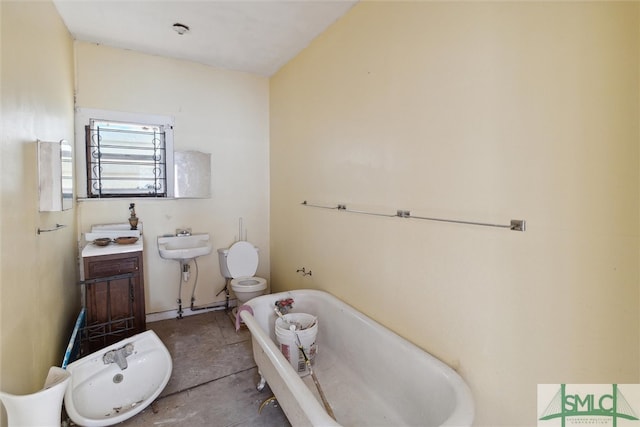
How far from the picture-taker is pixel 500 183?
53.0 inches

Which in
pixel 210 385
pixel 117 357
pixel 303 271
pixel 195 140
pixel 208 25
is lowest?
pixel 210 385

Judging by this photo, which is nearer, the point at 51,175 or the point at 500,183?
the point at 500,183

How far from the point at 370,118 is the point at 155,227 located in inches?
99.9

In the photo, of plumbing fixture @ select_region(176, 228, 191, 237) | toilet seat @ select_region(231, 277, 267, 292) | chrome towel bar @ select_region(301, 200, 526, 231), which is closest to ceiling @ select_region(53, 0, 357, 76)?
chrome towel bar @ select_region(301, 200, 526, 231)

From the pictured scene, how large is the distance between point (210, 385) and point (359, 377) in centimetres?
111

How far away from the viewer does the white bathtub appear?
4.65 ft

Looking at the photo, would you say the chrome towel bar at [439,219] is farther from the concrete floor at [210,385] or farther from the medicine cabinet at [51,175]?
the medicine cabinet at [51,175]

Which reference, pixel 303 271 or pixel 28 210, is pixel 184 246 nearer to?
pixel 303 271

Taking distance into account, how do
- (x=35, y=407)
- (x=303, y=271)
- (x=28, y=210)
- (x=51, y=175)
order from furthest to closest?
1. (x=303, y=271)
2. (x=51, y=175)
3. (x=28, y=210)
4. (x=35, y=407)

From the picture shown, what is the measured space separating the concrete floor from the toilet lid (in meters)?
0.57

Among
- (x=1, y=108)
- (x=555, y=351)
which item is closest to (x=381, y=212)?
(x=555, y=351)

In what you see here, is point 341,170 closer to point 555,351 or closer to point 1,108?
point 555,351
